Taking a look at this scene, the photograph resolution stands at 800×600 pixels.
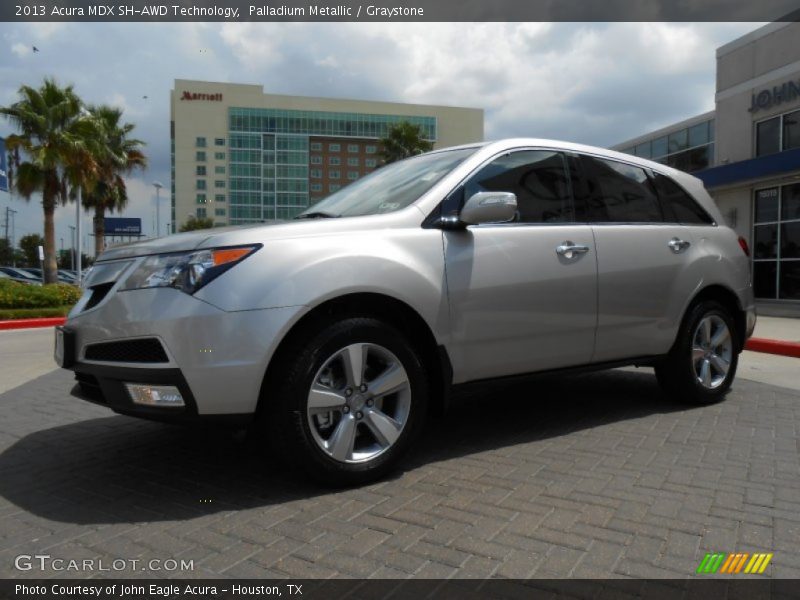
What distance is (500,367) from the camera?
12.0 ft

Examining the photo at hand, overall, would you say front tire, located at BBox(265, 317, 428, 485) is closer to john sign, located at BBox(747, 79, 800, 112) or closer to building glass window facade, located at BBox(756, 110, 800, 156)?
building glass window facade, located at BBox(756, 110, 800, 156)

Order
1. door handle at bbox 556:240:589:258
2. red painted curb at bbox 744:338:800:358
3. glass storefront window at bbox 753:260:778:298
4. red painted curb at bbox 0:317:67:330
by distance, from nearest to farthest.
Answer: door handle at bbox 556:240:589:258, red painted curb at bbox 744:338:800:358, red painted curb at bbox 0:317:67:330, glass storefront window at bbox 753:260:778:298

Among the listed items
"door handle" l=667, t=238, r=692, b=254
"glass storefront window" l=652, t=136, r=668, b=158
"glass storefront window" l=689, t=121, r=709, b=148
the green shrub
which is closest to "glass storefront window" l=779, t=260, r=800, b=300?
"glass storefront window" l=689, t=121, r=709, b=148

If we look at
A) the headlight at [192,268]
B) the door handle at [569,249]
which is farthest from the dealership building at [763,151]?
the headlight at [192,268]

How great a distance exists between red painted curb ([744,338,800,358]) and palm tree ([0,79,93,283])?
23.9 meters

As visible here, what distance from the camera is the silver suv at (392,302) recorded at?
112 inches

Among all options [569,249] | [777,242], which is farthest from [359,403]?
[777,242]

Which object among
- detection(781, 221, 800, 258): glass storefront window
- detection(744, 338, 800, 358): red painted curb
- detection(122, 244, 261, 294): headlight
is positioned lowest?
detection(744, 338, 800, 358): red painted curb

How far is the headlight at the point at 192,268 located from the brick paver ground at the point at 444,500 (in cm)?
100

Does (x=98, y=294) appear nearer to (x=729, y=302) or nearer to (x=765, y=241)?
(x=729, y=302)

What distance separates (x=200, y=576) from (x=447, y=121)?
110 metres

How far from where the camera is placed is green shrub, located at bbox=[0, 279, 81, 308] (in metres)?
16.9

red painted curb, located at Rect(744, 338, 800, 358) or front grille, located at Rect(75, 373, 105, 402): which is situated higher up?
front grille, located at Rect(75, 373, 105, 402)

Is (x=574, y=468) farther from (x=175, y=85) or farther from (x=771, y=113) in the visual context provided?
(x=175, y=85)
